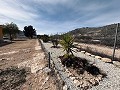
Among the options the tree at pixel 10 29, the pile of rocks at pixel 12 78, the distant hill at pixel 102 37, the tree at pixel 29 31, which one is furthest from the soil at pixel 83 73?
the tree at pixel 29 31

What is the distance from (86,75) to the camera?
6562 millimetres

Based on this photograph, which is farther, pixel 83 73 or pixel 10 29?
pixel 10 29

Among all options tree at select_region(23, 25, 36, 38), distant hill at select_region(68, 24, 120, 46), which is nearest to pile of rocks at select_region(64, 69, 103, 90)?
distant hill at select_region(68, 24, 120, 46)

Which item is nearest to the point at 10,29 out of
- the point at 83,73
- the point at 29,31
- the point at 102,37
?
the point at 29,31

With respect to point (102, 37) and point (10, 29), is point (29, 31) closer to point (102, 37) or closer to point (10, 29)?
point (10, 29)

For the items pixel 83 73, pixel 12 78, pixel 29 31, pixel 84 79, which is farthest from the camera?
pixel 29 31

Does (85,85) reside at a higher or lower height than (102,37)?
lower

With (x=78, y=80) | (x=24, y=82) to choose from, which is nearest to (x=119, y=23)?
(x=78, y=80)

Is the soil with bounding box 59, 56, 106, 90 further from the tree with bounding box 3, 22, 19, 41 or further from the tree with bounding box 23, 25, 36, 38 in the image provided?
the tree with bounding box 23, 25, 36, 38

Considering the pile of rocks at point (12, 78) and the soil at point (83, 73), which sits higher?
the soil at point (83, 73)

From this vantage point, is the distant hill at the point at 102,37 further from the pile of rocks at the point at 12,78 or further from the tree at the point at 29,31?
the tree at the point at 29,31

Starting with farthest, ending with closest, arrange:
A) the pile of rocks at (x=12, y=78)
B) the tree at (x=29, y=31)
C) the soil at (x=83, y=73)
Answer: the tree at (x=29, y=31), the pile of rocks at (x=12, y=78), the soil at (x=83, y=73)

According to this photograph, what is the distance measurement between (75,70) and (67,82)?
1.58 meters

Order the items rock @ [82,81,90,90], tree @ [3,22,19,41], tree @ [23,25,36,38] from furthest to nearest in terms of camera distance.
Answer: tree @ [23,25,36,38], tree @ [3,22,19,41], rock @ [82,81,90,90]
